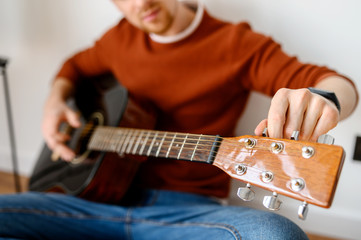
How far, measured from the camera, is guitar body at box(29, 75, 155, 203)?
0.92 metres

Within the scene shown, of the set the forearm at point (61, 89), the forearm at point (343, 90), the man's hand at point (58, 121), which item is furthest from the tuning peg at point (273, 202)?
the forearm at point (61, 89)

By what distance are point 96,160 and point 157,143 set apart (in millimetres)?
377

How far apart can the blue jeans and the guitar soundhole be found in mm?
129

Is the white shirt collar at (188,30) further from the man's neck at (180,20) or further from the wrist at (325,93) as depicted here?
the wrist at (325,93)

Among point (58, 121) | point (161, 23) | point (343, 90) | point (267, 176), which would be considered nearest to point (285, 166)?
point (267, 176)

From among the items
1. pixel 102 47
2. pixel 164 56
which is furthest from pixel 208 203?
pixel 102 47

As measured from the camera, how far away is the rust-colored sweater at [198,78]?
2.76ft

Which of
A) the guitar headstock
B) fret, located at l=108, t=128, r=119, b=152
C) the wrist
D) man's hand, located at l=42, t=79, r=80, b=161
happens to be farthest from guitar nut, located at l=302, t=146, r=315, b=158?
man's hand, located at l=42, t=79, r=80, b=161

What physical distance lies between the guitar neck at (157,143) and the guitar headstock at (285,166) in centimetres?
3

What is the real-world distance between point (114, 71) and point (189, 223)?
24.0 inches

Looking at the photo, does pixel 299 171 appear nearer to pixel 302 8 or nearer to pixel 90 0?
pixel 302 8

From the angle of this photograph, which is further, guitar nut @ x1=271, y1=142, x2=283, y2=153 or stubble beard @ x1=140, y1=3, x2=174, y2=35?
stubble beard @ x1=140, y1=3, x2=174, y2=35

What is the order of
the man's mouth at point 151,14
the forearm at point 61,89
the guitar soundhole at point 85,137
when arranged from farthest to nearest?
1. the forearm at point 61,89
2. the guitar soundhole at point 85,137
3. the man's mouth at point 151,14

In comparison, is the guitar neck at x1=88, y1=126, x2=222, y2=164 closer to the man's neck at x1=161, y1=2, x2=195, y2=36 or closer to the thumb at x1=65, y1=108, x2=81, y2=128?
the thumb at x1=65, y1=108, x2=81, y2=128
